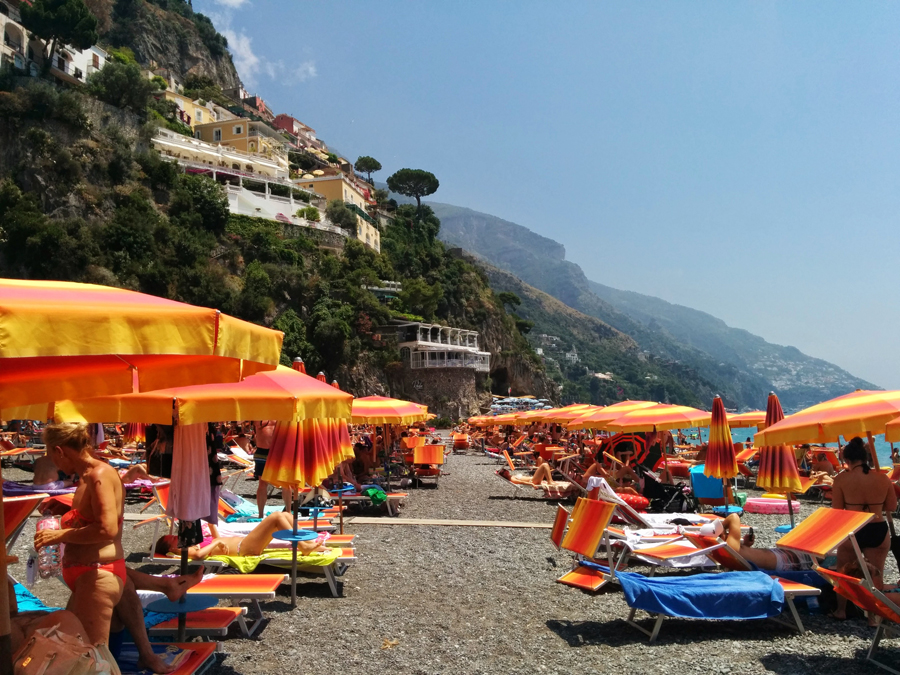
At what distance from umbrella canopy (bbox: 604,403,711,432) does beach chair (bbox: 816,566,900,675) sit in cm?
563

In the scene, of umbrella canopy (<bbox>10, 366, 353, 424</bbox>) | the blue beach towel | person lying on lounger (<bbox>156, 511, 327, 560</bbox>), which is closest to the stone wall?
person lying on lounger (<bbox>156, 511, 327, 560</bbox>)

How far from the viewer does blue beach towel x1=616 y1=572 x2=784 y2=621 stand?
Result: 4.67m

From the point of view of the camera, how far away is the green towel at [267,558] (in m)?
5.60

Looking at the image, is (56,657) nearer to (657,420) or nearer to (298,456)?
(298,456)

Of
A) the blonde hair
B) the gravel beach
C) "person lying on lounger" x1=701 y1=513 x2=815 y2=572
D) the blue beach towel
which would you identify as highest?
the blonde hair

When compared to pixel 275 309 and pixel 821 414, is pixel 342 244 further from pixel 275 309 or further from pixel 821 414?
pixel 821 414

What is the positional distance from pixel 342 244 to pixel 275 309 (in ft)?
37.4

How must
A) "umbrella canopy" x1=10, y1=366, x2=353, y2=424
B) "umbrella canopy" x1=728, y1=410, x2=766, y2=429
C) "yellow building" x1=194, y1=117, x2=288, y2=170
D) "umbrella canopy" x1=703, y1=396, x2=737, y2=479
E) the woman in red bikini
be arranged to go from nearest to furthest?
the woman in red bikini
"umbrella canopy" x1=10, y1=366, x2=353, y2=424
"umbrella canopy" x1=703, y1=396, x2=737, y2=479
"umbrella canopy" x1=728, y1=410, x2=766, y2=429
"yellow building" x1=194, y1=117, x2=288, y2=170

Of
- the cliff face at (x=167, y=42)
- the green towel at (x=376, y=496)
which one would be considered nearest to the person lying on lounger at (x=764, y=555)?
the green towel at (x=376, y=496)

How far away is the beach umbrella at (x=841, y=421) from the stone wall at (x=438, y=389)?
44275mm

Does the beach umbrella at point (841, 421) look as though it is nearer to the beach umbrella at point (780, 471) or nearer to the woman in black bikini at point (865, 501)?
the woman in black bikini at point (865, 501)

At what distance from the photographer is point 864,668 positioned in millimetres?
4121

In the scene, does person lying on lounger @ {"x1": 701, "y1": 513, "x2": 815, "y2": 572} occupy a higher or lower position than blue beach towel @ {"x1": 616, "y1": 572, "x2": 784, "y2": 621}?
higher

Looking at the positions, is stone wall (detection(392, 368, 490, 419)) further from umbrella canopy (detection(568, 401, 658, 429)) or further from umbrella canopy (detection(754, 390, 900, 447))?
umbrella canopy (detection(754, 390, 900, 447))
